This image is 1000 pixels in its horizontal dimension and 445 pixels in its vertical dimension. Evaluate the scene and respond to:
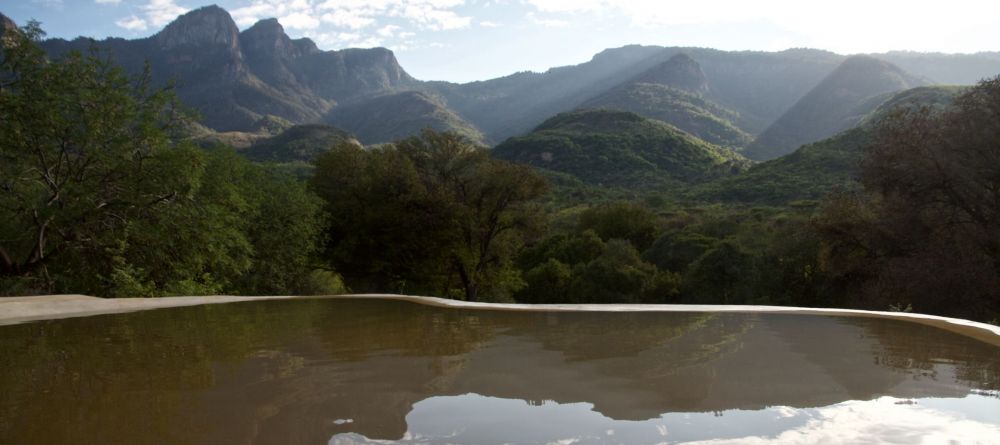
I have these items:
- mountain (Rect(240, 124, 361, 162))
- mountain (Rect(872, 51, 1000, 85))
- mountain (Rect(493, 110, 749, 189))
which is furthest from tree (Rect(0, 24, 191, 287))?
mountain (Rect(872, 51, 1000, 85))

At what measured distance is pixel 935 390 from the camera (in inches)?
158

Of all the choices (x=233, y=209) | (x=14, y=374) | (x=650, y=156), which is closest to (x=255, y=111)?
(x=650, y=156)

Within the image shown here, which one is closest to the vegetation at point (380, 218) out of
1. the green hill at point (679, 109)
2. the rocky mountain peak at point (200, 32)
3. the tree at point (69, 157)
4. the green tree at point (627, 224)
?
the tree at point (69, 157)

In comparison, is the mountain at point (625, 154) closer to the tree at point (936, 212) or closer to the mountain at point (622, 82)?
the mountain at point (622, 82)

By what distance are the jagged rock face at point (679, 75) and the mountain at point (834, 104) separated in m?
29.6

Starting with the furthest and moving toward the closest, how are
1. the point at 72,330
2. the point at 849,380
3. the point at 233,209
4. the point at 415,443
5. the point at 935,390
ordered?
the point at 233,209 < the point at 72,330 < the point at 849,380 < the point at 935,390 < the point at 415,443

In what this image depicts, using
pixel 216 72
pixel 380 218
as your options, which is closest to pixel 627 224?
pixel 380 218

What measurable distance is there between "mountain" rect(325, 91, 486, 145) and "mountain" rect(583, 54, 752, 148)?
3327 centimetres

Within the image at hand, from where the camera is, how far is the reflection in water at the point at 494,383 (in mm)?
3258

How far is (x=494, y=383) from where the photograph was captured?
430 cm

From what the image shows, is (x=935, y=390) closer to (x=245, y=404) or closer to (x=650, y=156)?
(x=245, y=404)

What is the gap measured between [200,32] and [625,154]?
165 meters

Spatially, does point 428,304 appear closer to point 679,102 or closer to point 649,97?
point 679,102

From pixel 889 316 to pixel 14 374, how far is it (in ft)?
29.2
